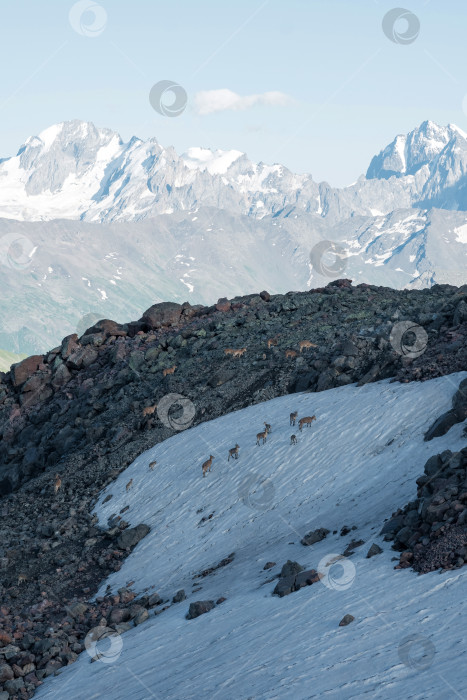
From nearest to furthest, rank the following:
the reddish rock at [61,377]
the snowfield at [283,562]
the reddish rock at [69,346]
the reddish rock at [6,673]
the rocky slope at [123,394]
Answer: the snowfield at [283,562] < the reddish rock at [6,673] < the rocky slope at [123,394] < the reddish rock at [61,377] < the reddish rock at [69,346]

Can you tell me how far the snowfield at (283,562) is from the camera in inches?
545

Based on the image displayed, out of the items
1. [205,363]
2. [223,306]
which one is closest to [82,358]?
[223,306]

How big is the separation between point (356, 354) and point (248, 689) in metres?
21.6

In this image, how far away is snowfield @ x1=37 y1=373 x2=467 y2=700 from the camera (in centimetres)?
1385

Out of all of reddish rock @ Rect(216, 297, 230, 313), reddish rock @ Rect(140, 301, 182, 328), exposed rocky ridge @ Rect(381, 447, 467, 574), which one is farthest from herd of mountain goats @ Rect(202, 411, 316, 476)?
reddish rock @ Rect(140, 301, 182, 328)

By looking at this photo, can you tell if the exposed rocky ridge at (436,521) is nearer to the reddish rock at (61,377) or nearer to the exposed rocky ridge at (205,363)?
the exposed rocky ridge at (205,363)

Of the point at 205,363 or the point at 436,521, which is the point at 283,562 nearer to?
the point at 436,521

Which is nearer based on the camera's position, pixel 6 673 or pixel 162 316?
pixel 6 673

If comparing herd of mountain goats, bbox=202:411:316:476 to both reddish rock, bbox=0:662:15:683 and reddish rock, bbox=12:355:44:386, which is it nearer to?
reddish rock, bbox=0:662:15:683

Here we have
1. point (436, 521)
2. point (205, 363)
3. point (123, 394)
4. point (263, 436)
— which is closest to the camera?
point (436, 521)

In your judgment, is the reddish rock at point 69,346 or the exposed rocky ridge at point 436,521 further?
the reddish rock at point 69,346

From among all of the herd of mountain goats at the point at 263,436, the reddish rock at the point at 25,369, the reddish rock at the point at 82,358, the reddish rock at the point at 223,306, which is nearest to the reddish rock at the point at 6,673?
the herd of mountain goats at the point at 263,436

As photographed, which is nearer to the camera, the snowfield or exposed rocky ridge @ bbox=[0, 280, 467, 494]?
the snowfield

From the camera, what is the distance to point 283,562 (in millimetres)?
20828
